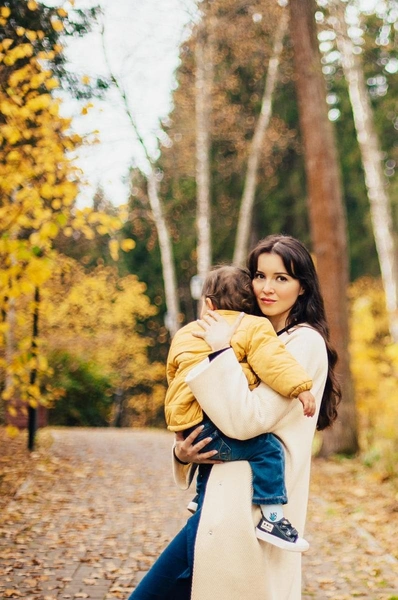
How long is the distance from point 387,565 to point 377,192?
30.3 feet

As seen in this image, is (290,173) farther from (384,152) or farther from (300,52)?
(300,52)

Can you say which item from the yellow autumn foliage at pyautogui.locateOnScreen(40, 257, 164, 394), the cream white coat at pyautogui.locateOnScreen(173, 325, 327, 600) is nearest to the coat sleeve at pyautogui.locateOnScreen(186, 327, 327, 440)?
the cream white coat at pyautogui.locateOnScreen(173, 325, 327, 600)

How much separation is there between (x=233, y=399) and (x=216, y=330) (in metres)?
0.27

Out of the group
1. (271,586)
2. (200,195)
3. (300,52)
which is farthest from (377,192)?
(271,586)

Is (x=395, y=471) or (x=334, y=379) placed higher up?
(x=334, y=379)

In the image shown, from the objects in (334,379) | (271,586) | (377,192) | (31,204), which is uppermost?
(377,192)

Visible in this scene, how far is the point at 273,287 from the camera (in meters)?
2.77

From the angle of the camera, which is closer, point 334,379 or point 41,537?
point 334,379

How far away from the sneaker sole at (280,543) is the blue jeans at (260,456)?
0.35 ft

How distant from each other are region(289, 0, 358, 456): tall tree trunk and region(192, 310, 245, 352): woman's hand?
867 centimetres

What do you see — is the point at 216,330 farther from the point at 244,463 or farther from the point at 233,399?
the point at 244,463

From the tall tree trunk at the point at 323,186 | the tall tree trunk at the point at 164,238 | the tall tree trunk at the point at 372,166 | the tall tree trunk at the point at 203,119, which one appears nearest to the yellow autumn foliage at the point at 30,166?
the tall tree trunk at the point at 323,186

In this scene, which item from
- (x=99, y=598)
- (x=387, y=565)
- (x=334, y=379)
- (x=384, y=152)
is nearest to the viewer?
(x=334, y=379)

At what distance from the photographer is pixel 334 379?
2.95m
